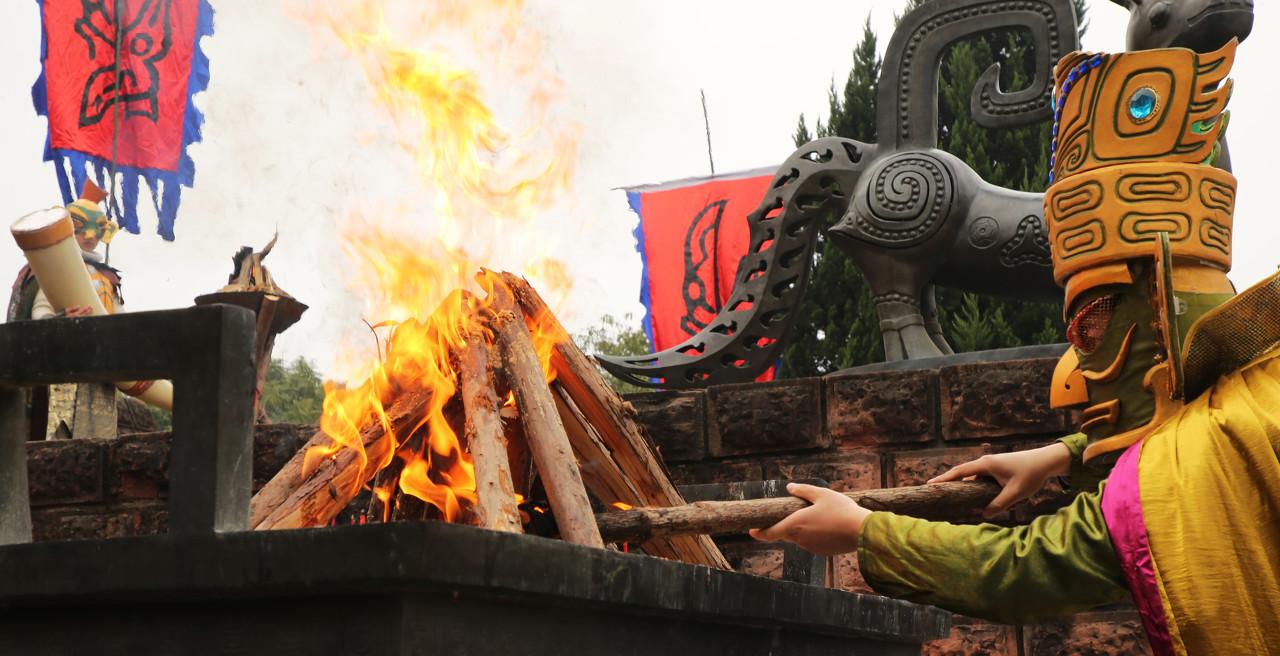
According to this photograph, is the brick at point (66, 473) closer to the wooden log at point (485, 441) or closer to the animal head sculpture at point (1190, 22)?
the wooden log at point (485, 441)

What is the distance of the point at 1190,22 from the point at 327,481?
3.26 metres

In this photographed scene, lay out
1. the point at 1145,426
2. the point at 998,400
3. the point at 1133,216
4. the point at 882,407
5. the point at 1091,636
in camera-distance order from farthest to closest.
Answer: the point at 882,407 → the point at 998,400 → the point at 1091,636 → the point at 1133,216 → the point at 1145,426

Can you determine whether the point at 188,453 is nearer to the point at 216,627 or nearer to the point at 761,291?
the point at 216,627

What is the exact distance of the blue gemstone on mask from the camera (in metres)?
3.22

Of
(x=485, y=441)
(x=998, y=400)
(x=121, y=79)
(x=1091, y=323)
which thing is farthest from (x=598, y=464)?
(x=121, y=79)

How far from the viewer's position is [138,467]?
5359 millimetres

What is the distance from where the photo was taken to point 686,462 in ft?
17.0

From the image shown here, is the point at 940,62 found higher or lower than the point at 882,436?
higher

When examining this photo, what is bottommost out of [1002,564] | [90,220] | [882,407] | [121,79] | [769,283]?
[1002,564]

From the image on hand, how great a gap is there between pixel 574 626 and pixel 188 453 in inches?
27.7

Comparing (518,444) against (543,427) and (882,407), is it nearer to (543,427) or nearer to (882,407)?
(543,427)

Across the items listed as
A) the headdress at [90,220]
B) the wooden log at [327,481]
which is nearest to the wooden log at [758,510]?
the wooden log at [327,481]

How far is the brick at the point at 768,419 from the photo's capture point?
5.08m

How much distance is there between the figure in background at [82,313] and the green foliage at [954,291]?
7912 mm
